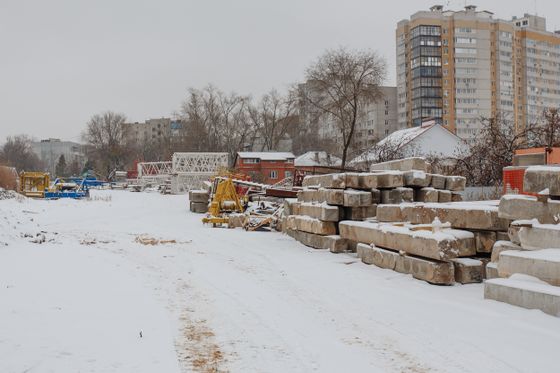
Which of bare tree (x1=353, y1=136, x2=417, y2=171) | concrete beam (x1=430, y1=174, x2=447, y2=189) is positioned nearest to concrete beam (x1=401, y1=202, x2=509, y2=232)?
concrete beam (x1=430, y1=174, x2=447, y2=189)

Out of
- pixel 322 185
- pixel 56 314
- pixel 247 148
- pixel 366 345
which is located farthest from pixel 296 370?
pixel 247 148

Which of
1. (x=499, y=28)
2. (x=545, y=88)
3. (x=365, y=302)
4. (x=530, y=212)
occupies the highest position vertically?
(x=499, y=28)

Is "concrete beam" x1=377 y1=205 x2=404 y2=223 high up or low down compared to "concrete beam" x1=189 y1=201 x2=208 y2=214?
up

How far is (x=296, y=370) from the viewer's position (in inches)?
174

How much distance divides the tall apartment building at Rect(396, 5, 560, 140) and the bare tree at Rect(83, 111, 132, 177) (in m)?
46.5

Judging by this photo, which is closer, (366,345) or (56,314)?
(366,345)

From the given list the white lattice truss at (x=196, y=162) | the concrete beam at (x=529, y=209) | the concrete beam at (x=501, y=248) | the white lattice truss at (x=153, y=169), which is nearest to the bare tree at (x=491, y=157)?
the concrete beam at (x=501, y=248)

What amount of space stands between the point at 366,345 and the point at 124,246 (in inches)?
350

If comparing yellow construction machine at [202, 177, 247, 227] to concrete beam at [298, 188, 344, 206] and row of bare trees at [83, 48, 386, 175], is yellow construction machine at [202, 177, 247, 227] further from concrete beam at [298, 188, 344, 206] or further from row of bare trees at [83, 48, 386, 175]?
row of bare trees at [83, 48, 386, 175]

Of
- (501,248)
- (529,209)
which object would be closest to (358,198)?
(501,248)

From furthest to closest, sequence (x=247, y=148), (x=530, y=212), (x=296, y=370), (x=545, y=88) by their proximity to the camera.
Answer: (x=545, y=88), (x=247, y=148), (x=530, y=212), (x=296, y=370)

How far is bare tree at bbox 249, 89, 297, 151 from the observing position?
77312 millimetres

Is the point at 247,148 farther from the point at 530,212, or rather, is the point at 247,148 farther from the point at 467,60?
the point at 530,212

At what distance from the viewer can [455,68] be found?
7650 centimetres
